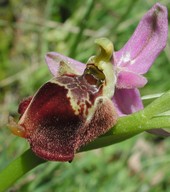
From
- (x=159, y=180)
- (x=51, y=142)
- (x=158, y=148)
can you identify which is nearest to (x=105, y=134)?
(x=51, y=142)

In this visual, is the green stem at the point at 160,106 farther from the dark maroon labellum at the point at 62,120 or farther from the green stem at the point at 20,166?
the green stem at the point at 20,166

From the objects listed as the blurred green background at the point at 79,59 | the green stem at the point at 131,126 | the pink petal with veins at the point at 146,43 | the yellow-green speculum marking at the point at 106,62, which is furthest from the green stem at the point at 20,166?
the blurred green background at the point at 79,59

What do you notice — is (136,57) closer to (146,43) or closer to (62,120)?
(146,43)

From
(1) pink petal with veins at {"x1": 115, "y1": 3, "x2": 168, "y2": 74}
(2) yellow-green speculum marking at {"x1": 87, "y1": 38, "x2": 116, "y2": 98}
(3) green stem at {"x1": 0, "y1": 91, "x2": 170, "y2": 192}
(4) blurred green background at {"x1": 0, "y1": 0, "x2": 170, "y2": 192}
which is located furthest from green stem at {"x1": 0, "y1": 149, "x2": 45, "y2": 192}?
(4) blurred green background at {"x1": 0, "y1": 0, "x2": 170, "y2": 192}

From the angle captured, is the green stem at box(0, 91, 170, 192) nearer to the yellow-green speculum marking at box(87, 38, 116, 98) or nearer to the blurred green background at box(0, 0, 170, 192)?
the yellow-green speculum marking at box(87, 38, 116, 98)

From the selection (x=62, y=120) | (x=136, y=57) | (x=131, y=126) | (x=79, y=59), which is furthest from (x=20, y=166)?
(x=79, y=59)
